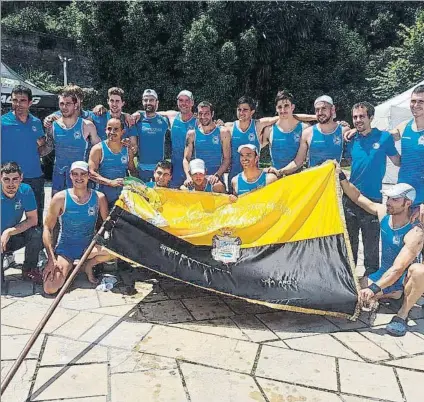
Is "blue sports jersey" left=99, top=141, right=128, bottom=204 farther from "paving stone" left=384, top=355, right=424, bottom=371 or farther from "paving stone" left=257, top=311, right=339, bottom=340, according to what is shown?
"paving stone" left=384, top=355, right=424, bottom=371

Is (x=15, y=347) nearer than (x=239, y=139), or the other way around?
(x=15, y=347)

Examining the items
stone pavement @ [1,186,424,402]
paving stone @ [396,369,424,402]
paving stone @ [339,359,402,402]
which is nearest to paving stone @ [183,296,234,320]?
stone pavement @ [1,186,424,402]

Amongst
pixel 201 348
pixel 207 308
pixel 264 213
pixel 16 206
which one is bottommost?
pixel 207 308

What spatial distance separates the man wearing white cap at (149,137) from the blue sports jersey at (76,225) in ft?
3.87

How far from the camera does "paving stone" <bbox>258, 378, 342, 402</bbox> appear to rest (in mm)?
3148

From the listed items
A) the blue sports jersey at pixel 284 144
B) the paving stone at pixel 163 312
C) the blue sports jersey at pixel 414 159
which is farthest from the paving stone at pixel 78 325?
the blue sports jersey at pixel 414 159

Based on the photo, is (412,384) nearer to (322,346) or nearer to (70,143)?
(322,346)

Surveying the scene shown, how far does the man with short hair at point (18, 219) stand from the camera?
16.3 feet

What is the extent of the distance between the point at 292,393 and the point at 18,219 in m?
3.41

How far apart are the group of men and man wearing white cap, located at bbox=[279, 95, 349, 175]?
0.4 inches

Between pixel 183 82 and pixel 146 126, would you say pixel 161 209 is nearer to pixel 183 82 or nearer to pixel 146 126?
pixel 146 126

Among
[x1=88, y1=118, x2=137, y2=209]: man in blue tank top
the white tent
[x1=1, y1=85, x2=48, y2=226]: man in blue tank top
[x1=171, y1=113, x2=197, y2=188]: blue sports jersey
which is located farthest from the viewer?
the white tent

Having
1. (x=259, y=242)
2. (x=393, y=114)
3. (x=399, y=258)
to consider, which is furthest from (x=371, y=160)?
(x=393, y=114)

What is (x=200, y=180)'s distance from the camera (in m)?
5.26
